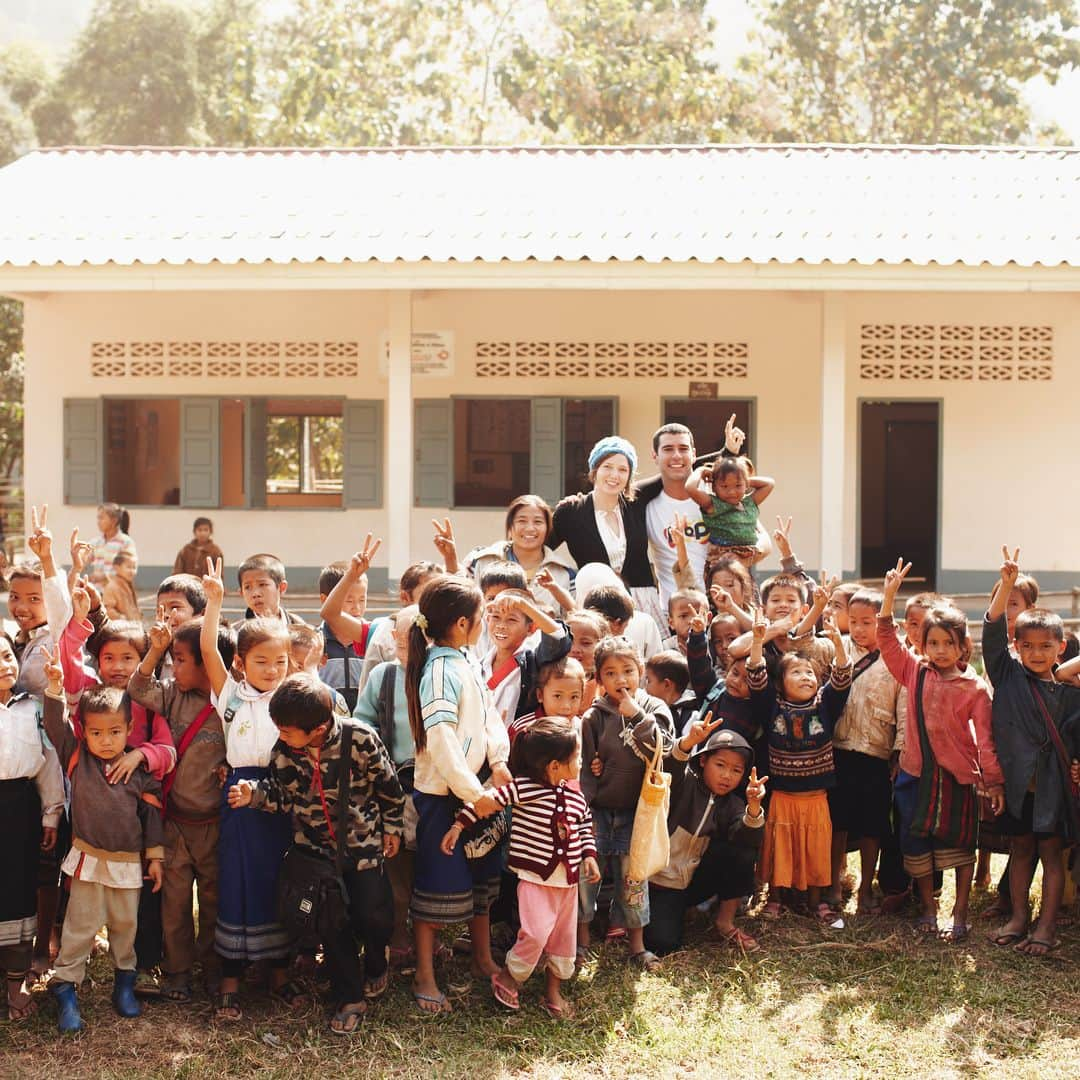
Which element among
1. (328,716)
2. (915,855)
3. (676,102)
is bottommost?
(915,855)

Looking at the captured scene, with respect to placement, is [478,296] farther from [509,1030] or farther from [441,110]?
[441,110]

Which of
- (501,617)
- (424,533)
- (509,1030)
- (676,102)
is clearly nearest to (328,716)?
(501,617)

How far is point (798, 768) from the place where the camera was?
15.5 feet

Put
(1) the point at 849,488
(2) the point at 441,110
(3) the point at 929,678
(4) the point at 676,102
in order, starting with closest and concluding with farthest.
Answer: (3) the point at 929,678
(1) the point at 849,488
(4) the point at 676,102
(2) the point at 441,110

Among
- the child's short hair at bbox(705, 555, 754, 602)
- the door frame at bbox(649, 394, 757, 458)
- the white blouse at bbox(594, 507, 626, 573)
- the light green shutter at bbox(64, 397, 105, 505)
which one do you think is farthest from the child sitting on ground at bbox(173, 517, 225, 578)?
the child's short hair at bbox(705, 555, 754, 602)

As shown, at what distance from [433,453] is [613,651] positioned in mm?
7351

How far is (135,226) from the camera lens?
10773 mm

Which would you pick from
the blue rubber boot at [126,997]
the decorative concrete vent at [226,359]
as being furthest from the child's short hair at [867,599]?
the decorative concrete vent at [226,359]

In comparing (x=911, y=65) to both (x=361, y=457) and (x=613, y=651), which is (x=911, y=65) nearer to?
(x=361, y=457)

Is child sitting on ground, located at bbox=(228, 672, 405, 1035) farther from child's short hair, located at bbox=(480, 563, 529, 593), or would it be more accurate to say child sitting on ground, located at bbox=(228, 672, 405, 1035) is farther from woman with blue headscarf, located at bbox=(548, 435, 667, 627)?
woman with blue headscarf, located at bbox=(548, 435, 667, 627)

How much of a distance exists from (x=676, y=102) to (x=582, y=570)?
2208 cm

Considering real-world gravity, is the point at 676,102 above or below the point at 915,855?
above

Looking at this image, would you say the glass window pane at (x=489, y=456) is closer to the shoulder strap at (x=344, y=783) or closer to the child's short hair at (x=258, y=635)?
the child's short hair at (x=258, y=635)

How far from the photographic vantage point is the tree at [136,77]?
94.0 feet
